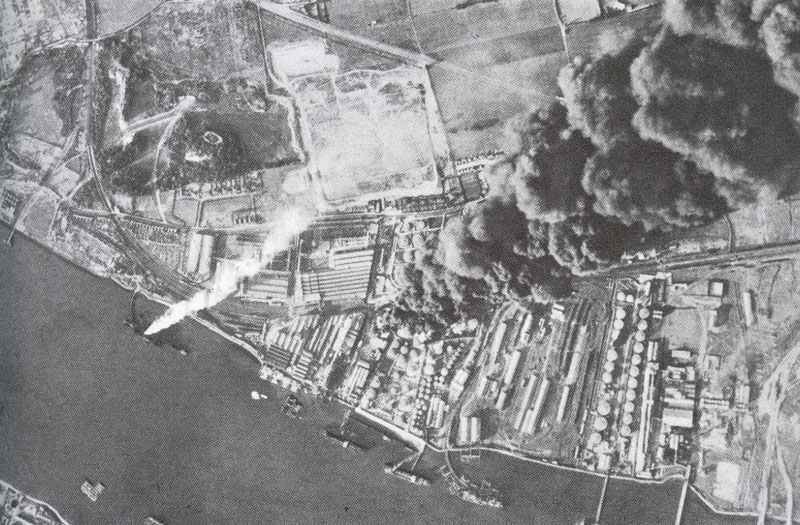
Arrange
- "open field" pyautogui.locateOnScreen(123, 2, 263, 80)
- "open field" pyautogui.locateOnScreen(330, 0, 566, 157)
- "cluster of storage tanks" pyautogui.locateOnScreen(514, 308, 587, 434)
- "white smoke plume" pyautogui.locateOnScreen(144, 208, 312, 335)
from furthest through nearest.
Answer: "open field" pyautogui.locateOnScreen(123, 2, 263, 80), "white smoke plume" pyautogui.locateOnScreen(144, 208, 312, 335), "open field" pyautogui.locateOnScreen(330, 0, 566, 157), "cluster of storage tanks" pyautogui.locateOnScreen(514, 308, 587, 434)

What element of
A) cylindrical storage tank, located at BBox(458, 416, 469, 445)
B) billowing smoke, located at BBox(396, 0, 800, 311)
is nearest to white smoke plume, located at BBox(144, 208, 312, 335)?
billowing smoke, located at BBox(396, 0, 800, 311)

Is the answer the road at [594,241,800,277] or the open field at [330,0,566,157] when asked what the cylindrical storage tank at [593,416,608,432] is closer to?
the road at [594,241,800,277]

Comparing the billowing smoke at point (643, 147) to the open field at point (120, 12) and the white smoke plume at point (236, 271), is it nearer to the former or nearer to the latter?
the white smoke plume at point (236, 271)

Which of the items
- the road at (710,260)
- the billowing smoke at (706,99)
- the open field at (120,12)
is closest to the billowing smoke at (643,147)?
the billowing smoke at (706,99)

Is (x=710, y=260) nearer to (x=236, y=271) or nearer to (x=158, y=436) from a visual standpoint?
(x=236, y=271)

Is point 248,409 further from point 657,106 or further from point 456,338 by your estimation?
point 657,106
